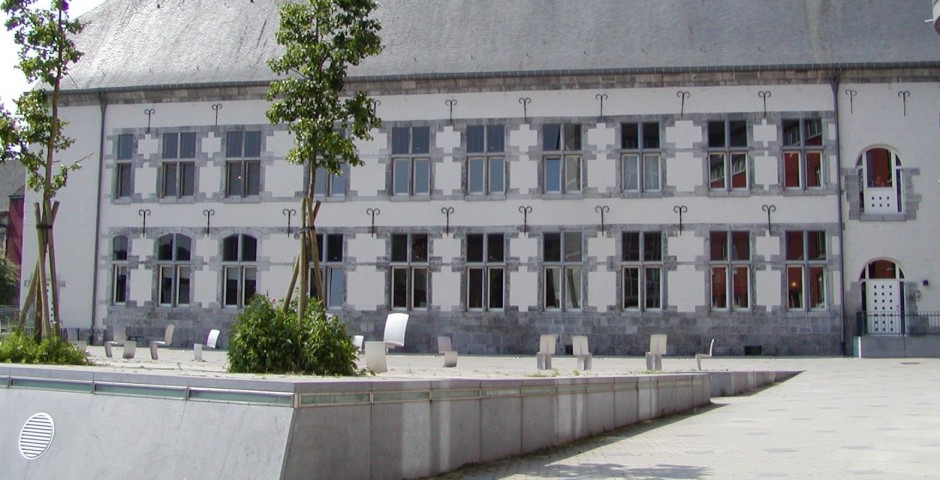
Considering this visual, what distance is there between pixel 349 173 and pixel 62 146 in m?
10.5

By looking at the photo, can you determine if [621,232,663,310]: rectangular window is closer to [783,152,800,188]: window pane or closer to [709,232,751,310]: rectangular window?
[709,232,751,310]: rectangular window

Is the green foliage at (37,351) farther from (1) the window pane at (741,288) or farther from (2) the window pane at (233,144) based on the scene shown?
(1) the window pane at (741,288)

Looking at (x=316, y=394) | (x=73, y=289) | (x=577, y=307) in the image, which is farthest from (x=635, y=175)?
(x=316, y=394)

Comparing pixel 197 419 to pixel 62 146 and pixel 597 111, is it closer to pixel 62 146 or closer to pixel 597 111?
pixel 62 146

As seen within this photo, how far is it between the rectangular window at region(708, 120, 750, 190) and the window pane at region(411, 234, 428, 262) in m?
7.35

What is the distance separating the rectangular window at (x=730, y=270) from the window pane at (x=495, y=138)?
5799 mm

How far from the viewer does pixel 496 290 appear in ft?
83.5

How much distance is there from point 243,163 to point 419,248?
5.50 meters

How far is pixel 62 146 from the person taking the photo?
16.5 meters

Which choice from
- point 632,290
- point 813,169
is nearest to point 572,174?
point 632,290

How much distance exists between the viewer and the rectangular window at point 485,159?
25.7 meters

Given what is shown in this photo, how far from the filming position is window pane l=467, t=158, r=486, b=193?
25844 millimetres

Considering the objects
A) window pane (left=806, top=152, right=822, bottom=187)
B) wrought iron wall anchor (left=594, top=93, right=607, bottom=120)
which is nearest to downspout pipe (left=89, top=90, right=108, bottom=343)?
wrought iron wall anchor (left=594, top=93, right=607, bottom=120)

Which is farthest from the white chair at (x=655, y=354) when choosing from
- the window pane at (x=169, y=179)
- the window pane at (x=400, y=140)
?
the window pane at (x=169, y=179)
